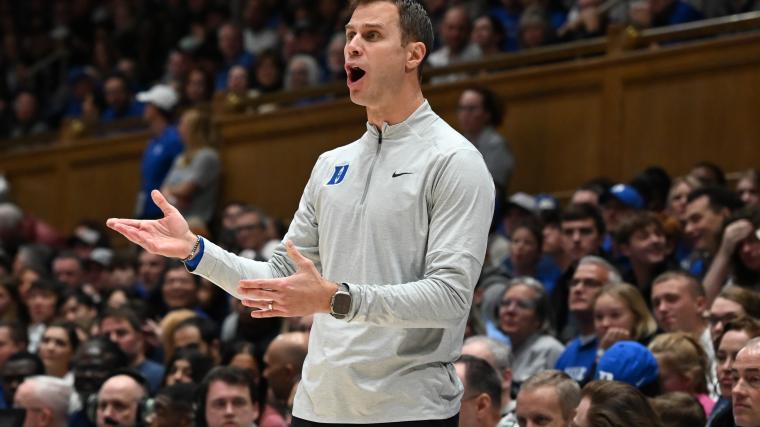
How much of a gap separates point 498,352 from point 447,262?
8.89 feet

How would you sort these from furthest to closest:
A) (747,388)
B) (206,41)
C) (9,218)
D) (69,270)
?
(206,41), (9,218), (69,270), (747,388)

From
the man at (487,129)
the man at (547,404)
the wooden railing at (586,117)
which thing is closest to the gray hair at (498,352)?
the man at (547,404)

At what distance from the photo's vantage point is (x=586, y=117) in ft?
28.6

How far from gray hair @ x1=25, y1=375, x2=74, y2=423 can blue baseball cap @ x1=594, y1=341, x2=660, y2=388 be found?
2873 millimetres

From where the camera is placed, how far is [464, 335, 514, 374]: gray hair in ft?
17.9

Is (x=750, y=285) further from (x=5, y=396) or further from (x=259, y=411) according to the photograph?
(x=5, y=396)

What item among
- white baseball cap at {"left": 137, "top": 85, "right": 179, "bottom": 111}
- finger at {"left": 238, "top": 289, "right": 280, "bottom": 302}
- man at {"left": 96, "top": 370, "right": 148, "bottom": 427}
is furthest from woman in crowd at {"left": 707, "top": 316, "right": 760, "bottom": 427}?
white baseball cap at {"left": 137, "top": 85, "right": 179, "bottom": 111}

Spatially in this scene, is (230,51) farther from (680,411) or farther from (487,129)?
(680,411)

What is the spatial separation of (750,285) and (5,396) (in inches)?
148

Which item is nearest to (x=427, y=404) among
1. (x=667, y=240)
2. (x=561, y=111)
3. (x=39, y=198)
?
(x=667, y=240)

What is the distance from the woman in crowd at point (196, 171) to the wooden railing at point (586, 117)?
0.28 metres

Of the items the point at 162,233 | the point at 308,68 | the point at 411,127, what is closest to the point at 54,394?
the point at 162,233

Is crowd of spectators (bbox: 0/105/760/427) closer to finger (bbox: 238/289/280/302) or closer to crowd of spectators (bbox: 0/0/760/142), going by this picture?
crowd of spectators (bbox: 0/0/760/142)

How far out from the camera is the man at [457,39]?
30.6ft
